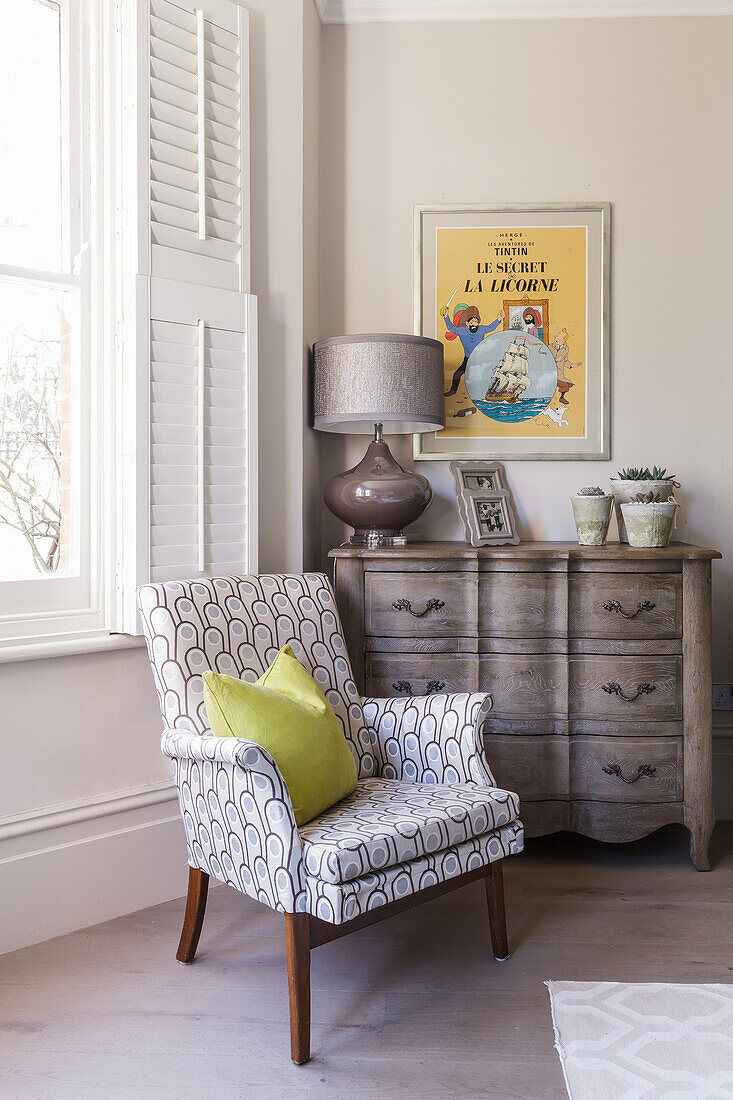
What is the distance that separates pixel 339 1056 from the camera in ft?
5.49

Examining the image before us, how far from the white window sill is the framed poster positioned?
4.50ft

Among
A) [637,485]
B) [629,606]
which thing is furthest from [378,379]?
[629,606]

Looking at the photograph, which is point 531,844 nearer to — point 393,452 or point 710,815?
point 710,815

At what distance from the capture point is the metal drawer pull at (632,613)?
2.51 meters

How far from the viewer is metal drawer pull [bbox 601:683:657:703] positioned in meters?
2.52

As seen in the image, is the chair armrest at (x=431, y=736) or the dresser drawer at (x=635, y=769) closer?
the chair armrest at (x=431, y=736)

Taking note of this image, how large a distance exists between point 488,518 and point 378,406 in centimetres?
54

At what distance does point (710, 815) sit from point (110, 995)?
5.66 ft

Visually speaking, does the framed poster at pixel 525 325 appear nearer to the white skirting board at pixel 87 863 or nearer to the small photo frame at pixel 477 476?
the small photo frame at pixel 477 476

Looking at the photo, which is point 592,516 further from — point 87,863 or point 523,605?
point 87,863

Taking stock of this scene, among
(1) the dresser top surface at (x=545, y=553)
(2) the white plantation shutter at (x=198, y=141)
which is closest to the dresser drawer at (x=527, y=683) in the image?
(1) the dresser top surface at (x=545, y=553)

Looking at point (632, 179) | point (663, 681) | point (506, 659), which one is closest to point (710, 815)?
point (663, 681)

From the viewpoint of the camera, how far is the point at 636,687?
8.27ft

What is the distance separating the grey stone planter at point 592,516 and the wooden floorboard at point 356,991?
102 centimetres
